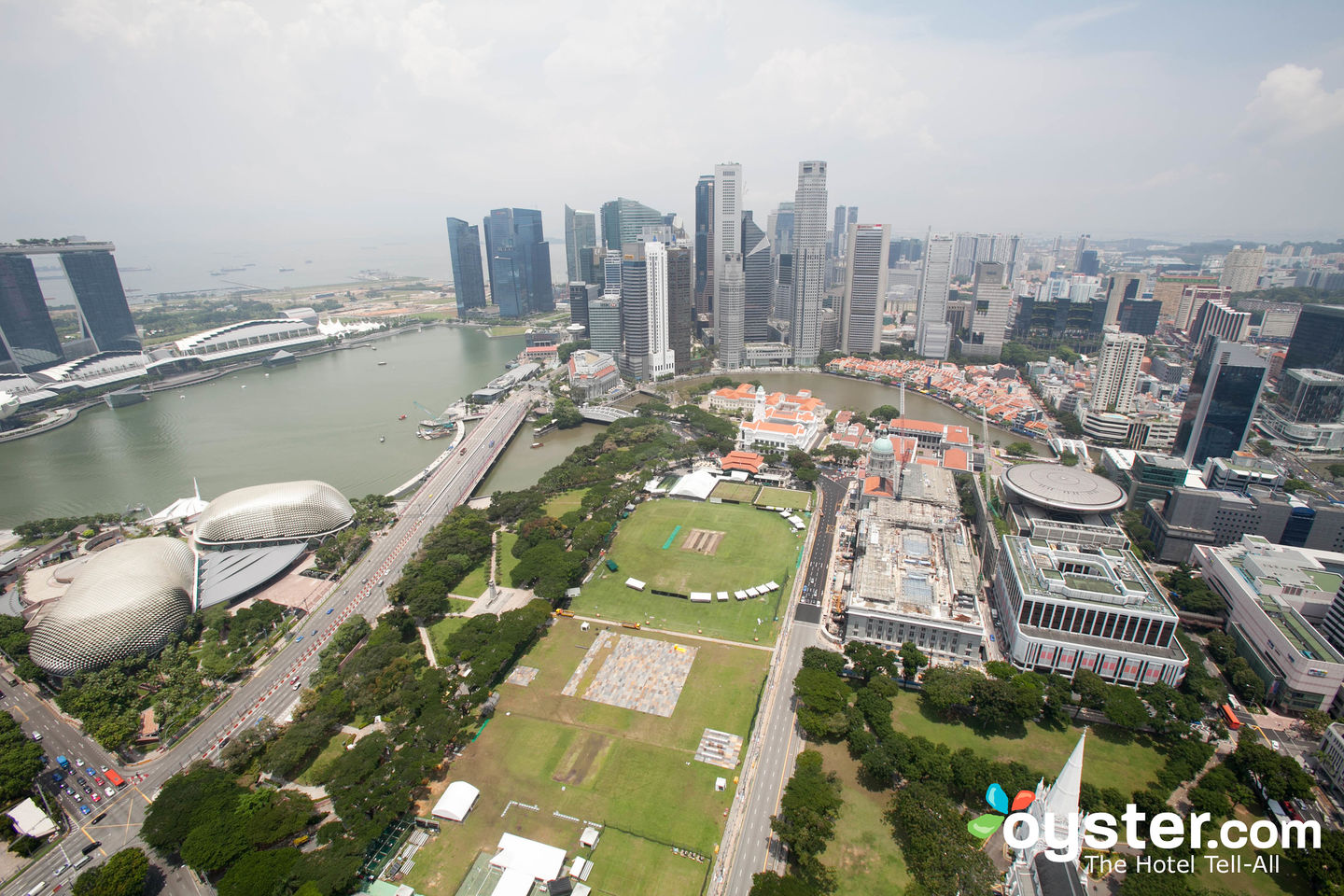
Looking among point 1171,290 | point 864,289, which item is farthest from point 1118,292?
point 864,289

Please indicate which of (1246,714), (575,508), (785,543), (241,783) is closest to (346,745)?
(241,783)

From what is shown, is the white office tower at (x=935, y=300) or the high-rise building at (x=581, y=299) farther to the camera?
the high-rise building at (x=581, y=299)

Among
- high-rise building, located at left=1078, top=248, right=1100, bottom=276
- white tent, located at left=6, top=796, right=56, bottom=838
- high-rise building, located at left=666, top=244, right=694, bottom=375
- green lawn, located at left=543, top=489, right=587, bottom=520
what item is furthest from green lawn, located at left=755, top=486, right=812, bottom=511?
high-rise building, located at left=1078, top=248, right=1100, bottom=276

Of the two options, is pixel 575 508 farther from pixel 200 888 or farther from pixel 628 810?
pixel 200 888

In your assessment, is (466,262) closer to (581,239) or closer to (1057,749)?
(581,239)

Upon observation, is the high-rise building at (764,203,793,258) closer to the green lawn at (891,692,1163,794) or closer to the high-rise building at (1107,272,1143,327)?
the high-rise building at (1107,272,1143,327)

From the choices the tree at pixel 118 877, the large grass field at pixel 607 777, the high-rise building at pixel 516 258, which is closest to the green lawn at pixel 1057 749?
the large grass field at pixel 607 777

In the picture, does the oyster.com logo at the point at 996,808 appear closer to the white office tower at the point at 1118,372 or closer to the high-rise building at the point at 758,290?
the white office tower at the point at 1118,372

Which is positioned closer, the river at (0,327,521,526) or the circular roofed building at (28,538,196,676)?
the circular roofed building at (28,538,196,676)
